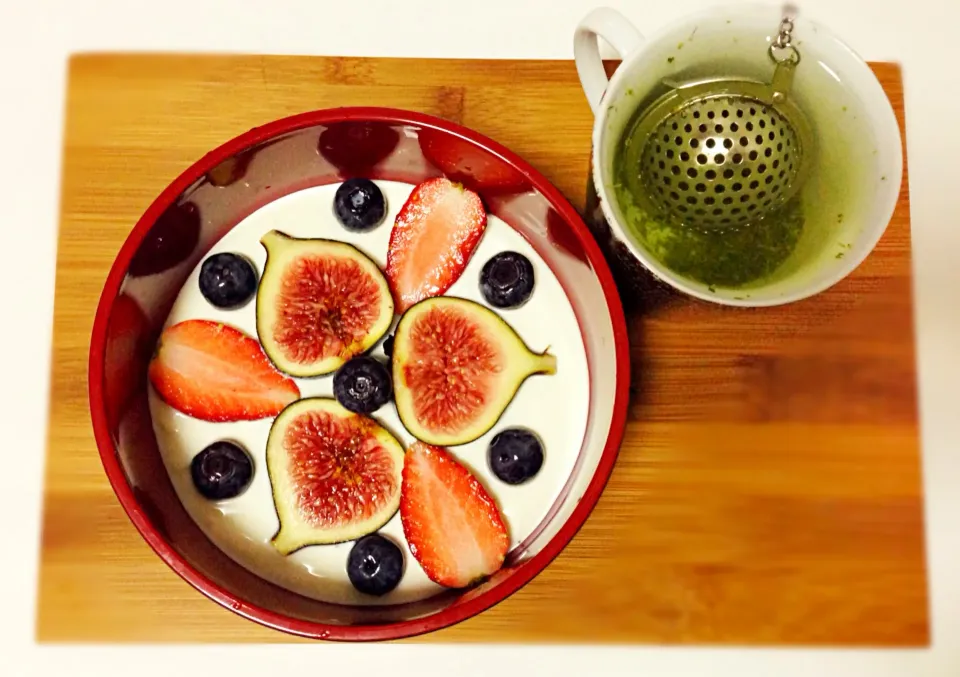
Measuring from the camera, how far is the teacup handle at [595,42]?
28.9 inches

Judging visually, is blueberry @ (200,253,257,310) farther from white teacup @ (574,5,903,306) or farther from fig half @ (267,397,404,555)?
white teacup @ (574,5,903,306)

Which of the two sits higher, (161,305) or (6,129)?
(6,129)

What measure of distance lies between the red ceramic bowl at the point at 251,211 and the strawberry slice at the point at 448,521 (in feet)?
0.07

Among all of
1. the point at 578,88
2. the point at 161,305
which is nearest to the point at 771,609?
the point at 578,88

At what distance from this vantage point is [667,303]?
88 centimetres

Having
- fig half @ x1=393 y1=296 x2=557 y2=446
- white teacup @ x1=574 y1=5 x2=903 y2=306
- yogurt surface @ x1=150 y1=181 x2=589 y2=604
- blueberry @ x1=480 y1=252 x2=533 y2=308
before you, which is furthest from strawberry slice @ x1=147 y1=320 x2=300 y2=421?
white teacup @ x1=574 y1=5 x2=903 y2=306

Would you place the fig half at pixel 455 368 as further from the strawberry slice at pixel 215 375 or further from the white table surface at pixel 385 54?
the white table surface at pixel 385 54

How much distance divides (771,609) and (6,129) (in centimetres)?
98

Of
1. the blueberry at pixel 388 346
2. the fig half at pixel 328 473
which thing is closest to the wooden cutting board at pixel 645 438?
the fig half at pixel 328 473

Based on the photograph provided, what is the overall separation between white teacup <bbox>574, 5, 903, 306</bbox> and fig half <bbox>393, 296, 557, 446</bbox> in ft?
0.61

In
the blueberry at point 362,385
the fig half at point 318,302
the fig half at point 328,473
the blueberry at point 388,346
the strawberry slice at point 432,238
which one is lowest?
the fig half at point 328,473

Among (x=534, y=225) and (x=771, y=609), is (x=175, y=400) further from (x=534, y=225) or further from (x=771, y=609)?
(x=771, y=609)

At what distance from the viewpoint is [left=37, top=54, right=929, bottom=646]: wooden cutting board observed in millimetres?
894

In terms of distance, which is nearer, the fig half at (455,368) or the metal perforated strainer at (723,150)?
the metal perforated strainer at (723,150)
